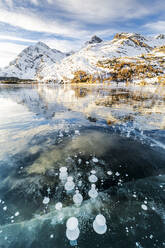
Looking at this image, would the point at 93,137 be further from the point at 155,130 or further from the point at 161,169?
the point at 155,130

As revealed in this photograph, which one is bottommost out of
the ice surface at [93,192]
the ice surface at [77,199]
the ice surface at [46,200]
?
the ice surface at [46,200]

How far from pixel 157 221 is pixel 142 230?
1.82ft

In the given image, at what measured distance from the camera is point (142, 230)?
9.80ft

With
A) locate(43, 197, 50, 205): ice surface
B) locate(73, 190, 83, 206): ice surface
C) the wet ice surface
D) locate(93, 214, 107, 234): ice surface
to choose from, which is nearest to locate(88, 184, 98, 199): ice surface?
the wet ice surface

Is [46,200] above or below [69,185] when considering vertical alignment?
below

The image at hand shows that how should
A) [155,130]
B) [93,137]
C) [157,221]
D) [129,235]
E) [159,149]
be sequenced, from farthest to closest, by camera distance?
[155,130]
[93,137]
[159,149]
[157,221]
[129,235]

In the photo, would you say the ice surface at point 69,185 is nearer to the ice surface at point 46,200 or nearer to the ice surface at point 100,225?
the ice surface at point 46,200

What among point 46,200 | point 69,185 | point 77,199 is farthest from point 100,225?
point 46,200

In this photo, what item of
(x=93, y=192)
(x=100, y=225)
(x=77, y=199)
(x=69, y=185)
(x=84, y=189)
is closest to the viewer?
(x=100, y=225)

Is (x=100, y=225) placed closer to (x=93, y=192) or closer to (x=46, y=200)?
(x=93, y=192)

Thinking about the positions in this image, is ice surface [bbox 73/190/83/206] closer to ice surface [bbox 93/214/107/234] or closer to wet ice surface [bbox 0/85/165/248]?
wet ice surface [bbox 0/85/165/248]

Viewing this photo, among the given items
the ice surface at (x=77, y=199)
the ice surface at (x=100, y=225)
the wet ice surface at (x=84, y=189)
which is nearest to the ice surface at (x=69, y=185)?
the wet ice surface at (x=84, y=189)

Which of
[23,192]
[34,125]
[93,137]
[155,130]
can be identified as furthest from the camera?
[34,125]

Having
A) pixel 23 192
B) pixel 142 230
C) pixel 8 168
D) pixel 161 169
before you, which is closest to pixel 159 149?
pixel 161 169
